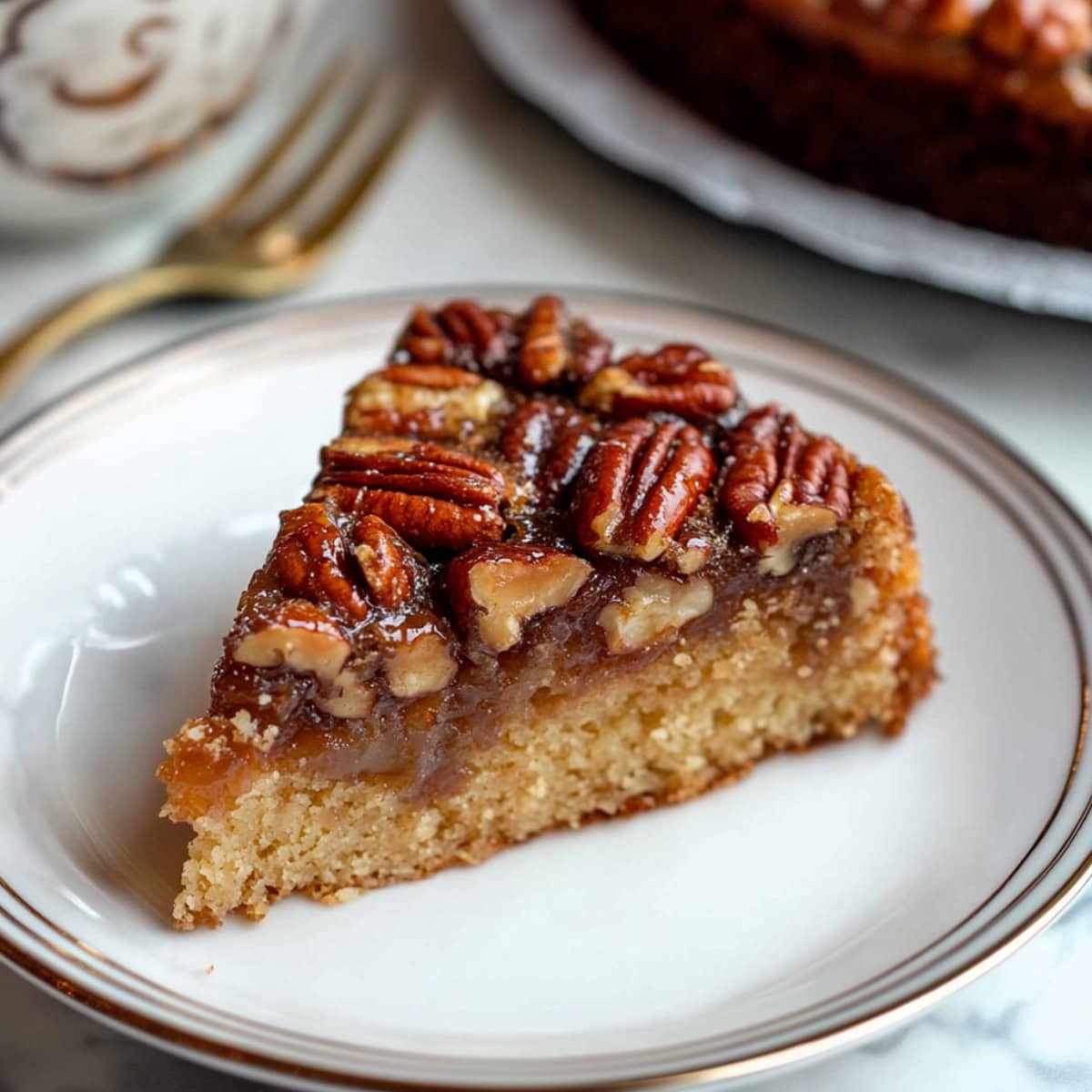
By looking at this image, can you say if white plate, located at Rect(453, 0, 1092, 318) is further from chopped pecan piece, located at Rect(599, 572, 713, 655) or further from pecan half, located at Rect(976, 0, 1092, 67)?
chopped pecan piece, located at Rect(599, 572, 713, 655)

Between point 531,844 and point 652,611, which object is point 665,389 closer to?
point 652,611

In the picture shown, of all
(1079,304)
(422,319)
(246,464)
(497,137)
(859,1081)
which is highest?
(497,137)

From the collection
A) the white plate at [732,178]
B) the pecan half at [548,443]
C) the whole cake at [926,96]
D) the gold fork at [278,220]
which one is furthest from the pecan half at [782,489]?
the gold fork at [278,220]

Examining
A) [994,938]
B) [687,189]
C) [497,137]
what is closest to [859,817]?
[994,938]

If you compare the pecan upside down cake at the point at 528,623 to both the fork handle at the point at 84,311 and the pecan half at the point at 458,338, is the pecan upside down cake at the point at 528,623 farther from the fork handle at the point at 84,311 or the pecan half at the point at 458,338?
the fork handle at the point at 84,311

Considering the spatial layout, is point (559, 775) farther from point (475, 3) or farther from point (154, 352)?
point (475, 3)

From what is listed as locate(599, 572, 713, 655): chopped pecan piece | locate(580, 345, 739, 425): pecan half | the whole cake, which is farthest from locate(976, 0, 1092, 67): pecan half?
locate(599, 572, 713, 655): chopped pecan piece
